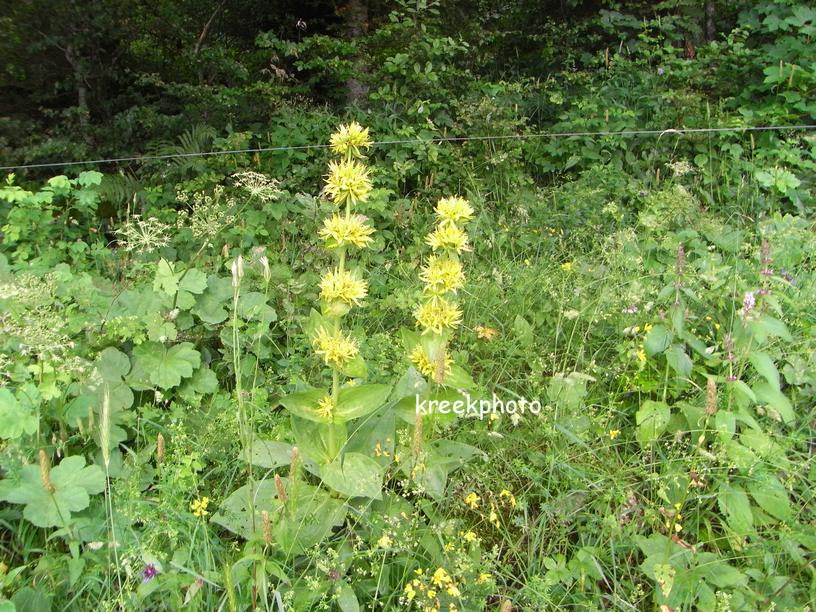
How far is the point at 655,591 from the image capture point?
73.9 inches

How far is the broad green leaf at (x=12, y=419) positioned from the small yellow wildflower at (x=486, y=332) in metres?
1.80

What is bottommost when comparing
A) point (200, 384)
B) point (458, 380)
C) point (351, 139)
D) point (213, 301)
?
point (200, 384)

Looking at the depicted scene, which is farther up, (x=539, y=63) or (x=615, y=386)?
(x=539, y=63)

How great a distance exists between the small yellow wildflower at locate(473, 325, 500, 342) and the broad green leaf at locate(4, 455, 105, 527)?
165cm

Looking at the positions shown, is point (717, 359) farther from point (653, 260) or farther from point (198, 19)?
point (198, 19)

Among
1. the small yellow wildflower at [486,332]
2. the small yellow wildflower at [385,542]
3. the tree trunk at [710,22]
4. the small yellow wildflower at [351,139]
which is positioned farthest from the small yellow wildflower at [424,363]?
the tree trunk at [710,22]

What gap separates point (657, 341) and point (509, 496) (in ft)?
2.94

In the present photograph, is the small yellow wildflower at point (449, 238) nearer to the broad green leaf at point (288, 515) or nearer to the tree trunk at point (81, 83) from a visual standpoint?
the broad green leaf at point (288, 515)

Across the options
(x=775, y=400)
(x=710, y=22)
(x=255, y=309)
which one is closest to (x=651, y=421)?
(x=775, y=400)

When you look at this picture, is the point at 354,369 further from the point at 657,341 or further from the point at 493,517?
the point at 657,341

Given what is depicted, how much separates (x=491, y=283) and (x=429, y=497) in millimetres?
1522

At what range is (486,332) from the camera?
2.93 m

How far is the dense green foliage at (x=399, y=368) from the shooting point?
6.33 ft

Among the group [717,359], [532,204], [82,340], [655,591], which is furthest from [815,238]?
[82,340]
